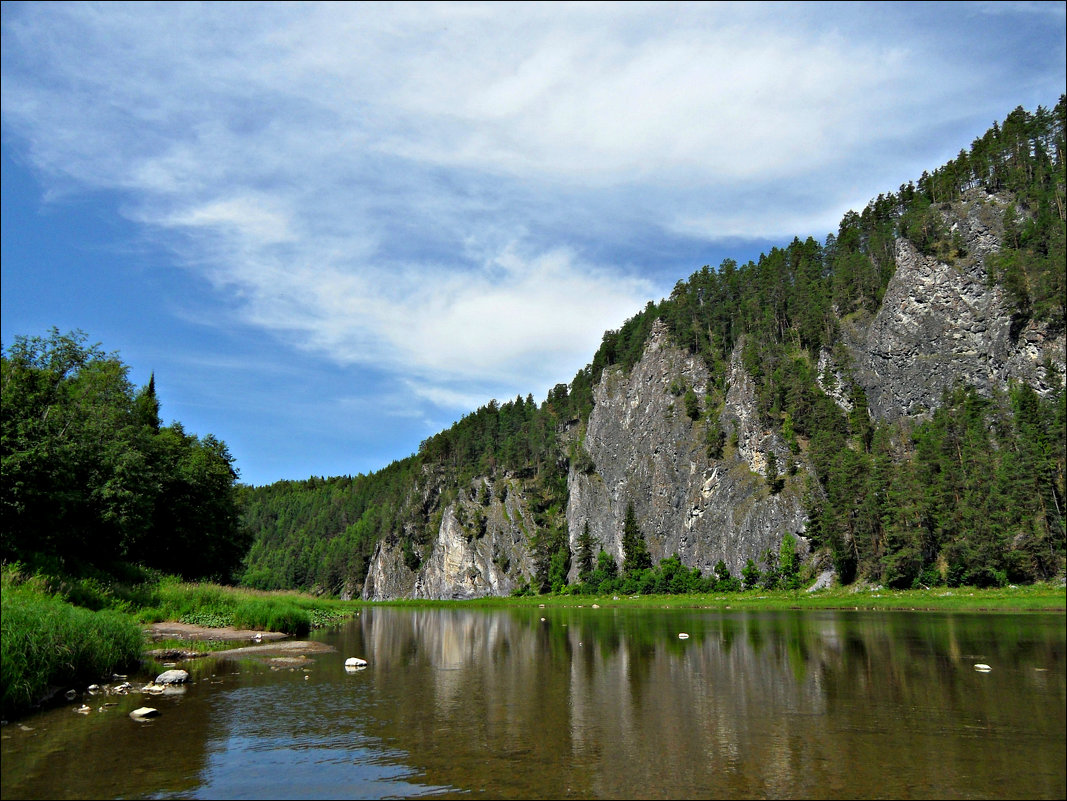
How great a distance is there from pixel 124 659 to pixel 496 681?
46.3 feet

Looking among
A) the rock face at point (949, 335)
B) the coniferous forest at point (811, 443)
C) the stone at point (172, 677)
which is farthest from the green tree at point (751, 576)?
the stone at point (172, 677)

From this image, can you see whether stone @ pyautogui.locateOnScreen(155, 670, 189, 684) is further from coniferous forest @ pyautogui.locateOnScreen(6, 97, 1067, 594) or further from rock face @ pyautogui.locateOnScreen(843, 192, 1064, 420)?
rock face @ pyautogui.locateOnScreen(843, 192, 1064, 420)

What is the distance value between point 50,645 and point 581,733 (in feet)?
53.4

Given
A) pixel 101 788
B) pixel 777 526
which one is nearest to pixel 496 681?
pixel 101 788

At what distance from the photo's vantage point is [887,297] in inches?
5443

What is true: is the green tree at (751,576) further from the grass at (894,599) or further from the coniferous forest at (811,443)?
the grass at (894,599)

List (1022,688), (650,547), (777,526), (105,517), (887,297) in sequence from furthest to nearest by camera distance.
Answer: (650,547) < (887,297) < (777,526) < (105,517) < (1022,688)

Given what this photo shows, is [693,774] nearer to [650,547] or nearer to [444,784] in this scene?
[444,784]

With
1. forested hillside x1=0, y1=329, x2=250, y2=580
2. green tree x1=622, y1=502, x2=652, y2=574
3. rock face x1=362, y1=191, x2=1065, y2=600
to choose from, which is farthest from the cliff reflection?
green tree x1=622, y1=502, x2=652, y2=574

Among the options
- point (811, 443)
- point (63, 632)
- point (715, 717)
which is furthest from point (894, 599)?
point (63, 632)

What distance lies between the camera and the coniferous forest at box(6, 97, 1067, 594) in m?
44.0

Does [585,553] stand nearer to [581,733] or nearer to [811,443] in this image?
[811,443]

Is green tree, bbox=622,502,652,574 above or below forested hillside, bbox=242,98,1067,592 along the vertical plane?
below

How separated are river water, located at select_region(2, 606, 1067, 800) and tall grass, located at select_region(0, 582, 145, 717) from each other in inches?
43.9
